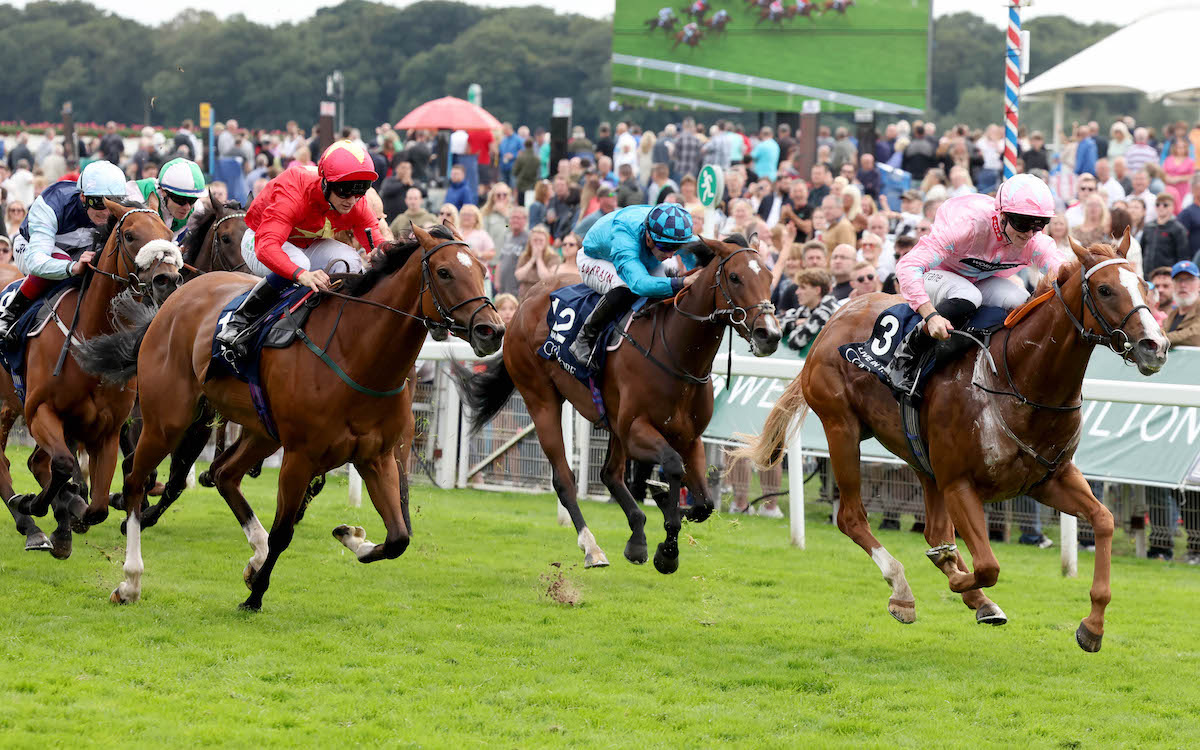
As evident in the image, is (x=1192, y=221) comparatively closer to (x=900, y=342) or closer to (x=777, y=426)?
(x=777, y=426)

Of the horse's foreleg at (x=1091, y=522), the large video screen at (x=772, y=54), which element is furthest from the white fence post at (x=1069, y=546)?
the large video screen at (x=772, y=54)

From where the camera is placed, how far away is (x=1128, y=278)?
5520 mm

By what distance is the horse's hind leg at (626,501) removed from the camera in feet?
24.4

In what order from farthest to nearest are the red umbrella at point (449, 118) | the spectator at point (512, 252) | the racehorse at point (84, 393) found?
the red umbrella at point (449, 118), the spectator at point (512, 252), the racehorse at point (84, 393)

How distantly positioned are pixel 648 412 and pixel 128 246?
111 inches

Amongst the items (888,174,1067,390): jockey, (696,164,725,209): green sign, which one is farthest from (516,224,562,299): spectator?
(888,174,1067,390): jockey

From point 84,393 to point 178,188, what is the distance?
4.86 feet

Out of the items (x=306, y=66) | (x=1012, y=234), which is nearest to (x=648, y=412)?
(x=1012, y=234)

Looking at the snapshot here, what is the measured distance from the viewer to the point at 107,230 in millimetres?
8148

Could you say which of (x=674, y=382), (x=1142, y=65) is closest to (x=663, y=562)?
(x=674, y=382)

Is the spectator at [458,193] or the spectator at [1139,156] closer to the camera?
the spectator at [1139,156]

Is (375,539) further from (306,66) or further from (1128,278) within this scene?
(306,66)

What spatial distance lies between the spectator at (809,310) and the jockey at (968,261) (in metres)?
3.31

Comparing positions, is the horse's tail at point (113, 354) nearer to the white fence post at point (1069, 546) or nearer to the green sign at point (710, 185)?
the green sign at point (710, 185)
